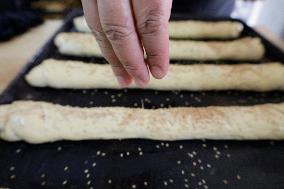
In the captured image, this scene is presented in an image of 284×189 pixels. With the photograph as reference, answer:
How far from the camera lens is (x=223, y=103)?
1368 mm

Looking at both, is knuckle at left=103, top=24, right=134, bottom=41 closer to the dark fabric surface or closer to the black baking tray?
the black baking tray

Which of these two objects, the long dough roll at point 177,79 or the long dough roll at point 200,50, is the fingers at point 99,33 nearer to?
the long dough roll at point 177,79

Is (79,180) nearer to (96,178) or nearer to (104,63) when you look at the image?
(96,178)

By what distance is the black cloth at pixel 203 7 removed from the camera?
2041mm

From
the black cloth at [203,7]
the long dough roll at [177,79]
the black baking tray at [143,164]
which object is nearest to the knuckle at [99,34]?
the black baking tray at [143,164]

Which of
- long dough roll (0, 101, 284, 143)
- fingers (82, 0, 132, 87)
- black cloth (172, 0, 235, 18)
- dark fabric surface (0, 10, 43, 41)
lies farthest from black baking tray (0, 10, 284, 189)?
black cloth (172, 0, 235, 18)

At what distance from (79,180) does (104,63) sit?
0.83 metres

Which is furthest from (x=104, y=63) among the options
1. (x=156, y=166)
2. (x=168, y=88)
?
(x=156, y=166)

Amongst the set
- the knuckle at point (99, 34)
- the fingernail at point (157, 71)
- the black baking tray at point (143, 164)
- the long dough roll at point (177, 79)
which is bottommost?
the black baking tray at point (143, 164)

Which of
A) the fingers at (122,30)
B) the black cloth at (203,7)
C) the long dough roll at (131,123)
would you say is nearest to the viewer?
the fingers at (122,30)

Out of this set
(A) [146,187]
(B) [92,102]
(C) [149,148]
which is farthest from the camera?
(B) [92,102]

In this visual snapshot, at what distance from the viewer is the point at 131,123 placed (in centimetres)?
115

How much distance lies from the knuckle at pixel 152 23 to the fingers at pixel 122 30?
2 cm

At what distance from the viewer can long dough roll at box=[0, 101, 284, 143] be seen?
3.71ft
